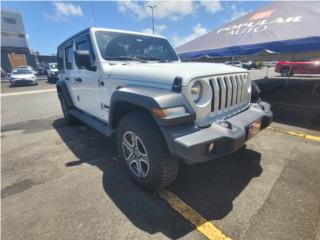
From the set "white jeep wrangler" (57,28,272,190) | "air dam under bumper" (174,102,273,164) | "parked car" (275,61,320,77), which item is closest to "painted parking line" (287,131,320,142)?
"white jeep wrangler" (57,28,272,190)

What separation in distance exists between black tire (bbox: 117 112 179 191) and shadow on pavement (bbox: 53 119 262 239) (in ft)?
0.81

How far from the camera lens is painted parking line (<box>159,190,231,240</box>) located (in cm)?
192

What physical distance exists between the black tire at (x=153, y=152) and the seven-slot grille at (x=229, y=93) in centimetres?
68

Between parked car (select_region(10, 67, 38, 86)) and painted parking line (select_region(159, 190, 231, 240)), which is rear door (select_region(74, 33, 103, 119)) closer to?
painted parking line (select_region(159, 190, 231, 240))

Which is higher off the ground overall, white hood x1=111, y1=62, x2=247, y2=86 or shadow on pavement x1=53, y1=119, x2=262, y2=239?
white hood x1=111, y1=62, x2=247, y2=86

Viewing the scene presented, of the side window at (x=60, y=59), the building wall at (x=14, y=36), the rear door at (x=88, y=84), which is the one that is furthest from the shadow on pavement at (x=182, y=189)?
the building wall at (x=14, y=36)

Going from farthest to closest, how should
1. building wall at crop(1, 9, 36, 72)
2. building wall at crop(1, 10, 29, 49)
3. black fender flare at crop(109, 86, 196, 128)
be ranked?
1. building wall at crop(1, 10, 29, 49)
2. building wall at crop(1, 9, 36, 72)
3. black fender flare at crop(109, 86, 196, 128)

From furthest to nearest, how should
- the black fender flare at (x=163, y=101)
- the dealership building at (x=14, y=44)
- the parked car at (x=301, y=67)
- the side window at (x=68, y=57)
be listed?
the dealership building at (x=14, y=44) → the parked car at (x=301, y=67) → the side window at (x=68, y=57) → the black fender flare at (x=163, y=101)

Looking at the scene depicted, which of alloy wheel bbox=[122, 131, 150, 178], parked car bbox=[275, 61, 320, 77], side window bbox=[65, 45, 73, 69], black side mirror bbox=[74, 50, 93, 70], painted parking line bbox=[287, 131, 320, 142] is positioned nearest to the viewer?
alloy wheel bbox=[122, 131, 150, 178]

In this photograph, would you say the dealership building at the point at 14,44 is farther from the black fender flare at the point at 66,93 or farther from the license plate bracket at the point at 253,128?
the license plate bracket at the point at 253,128

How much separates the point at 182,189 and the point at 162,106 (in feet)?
3.93

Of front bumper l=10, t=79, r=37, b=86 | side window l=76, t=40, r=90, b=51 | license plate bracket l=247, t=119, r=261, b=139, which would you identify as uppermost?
side window l=76, t=40, r=90, b=51

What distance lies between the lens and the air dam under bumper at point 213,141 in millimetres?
1859

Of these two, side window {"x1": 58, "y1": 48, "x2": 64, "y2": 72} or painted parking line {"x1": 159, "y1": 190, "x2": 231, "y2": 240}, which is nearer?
painted parking line {"x1": 159, "y1": 190, "x2": 231, "y2": 240}
